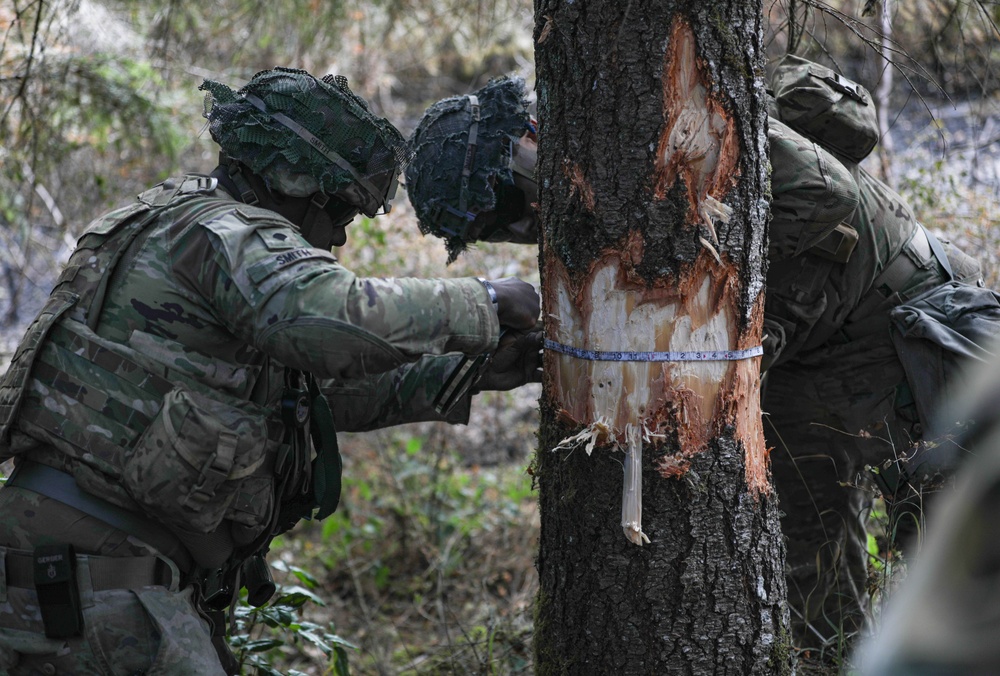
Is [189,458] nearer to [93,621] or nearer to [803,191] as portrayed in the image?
[93,621]

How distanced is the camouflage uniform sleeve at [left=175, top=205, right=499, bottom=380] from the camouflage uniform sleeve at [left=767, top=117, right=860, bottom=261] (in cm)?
111

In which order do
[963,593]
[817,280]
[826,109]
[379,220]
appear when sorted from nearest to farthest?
[963,593]
[826,109]
[817,280]
[379,220]

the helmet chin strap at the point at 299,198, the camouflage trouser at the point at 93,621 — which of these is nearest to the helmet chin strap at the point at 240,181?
the helmet chin strap at the point at 299,198

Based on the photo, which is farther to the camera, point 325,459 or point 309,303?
point 325,459

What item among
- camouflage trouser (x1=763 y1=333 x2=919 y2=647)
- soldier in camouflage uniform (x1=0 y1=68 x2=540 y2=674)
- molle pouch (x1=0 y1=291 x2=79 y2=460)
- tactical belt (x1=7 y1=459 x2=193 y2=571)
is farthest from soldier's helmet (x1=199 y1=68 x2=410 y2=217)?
camouflage trouser (x1=763 y1=333 x2=919 y2=647)

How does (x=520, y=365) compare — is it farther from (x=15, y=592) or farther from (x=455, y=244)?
(x=15, y=592)

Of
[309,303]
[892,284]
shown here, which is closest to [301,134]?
[309,303]

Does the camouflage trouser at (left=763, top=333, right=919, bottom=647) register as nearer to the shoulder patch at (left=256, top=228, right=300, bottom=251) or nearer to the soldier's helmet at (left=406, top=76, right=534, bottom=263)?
the soldier's helmet at (left=406, top=76, right=534, bottom=263)

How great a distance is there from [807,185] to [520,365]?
41.8 inches

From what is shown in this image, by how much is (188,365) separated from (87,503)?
46 cm

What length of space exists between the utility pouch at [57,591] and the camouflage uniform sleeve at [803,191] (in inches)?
89.4

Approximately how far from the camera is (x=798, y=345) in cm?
323

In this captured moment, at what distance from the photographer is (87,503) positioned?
90.4 inches

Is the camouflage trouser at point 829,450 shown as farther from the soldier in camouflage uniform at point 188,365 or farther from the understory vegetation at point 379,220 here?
the soldier in camouflage uniform at point 188,365
